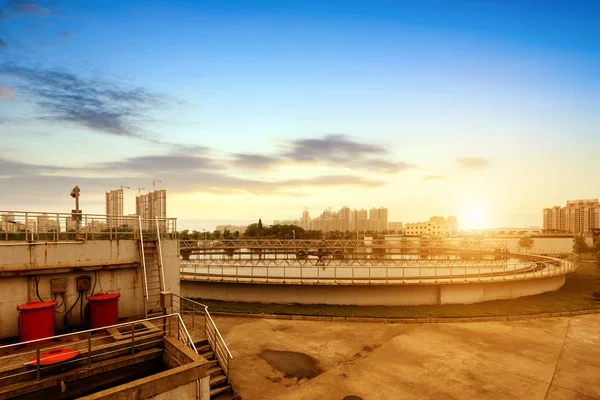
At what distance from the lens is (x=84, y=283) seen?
42.0 ft

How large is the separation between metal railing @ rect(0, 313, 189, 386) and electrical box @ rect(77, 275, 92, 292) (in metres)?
1.98

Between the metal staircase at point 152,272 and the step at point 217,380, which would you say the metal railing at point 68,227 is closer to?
the metal staircase at point 152,272

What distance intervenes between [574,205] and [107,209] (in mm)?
226564

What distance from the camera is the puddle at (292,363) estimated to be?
40.5 ft

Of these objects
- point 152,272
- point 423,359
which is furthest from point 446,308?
point 152,272

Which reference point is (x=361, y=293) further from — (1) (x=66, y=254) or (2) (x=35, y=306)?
(2) (x=35, y=306)

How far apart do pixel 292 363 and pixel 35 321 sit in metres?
8.91


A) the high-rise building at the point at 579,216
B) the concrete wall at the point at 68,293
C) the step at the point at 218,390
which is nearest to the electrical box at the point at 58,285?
the concrete wall at the point at 68,293

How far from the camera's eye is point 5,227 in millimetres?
12664

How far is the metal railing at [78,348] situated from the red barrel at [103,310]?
1.98 feet

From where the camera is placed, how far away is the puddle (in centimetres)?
1234

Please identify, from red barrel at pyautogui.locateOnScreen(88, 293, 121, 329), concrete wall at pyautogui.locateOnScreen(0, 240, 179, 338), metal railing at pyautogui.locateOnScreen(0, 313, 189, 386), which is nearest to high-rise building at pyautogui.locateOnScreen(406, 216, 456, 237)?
concrete wall at pyautogui.locateOnScreen(0, 240, 179, 338)

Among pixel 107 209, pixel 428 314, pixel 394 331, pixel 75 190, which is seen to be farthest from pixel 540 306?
pixel 107 209

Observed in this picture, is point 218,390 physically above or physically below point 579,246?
above
